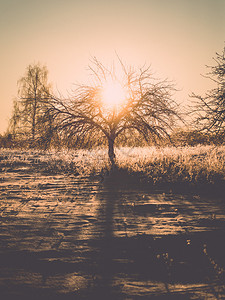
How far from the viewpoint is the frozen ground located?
250cm

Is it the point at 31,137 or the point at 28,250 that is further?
the point at 31,137

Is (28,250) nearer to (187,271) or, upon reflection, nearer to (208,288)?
(187,271)

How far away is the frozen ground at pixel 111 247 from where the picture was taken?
250cm

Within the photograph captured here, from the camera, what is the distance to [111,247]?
3355 millimetres

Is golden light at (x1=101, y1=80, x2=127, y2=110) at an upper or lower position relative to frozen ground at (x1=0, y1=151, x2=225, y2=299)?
upper

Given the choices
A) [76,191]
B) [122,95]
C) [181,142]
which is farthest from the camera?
[122,95]

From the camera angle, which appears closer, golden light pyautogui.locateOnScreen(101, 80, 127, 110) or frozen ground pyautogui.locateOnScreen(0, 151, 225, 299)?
frozen ground pyautogui.locateOnScreen(0, 151, 225, 299)

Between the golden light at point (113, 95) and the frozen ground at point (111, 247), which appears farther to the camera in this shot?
the golden light at point (113, 95)

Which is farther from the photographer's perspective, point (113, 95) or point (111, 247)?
point (113, 95)

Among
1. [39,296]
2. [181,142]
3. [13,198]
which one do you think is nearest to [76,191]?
[13,198]

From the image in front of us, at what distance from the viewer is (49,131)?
10.5 meters

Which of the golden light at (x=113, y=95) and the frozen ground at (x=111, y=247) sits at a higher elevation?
the golden light at (x=113, y=95)

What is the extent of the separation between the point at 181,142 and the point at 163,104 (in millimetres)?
1849

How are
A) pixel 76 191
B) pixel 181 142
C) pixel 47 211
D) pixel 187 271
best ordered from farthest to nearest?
pixel 181 142, pixel 76 191, pixel 47 211, pixel 187 271
